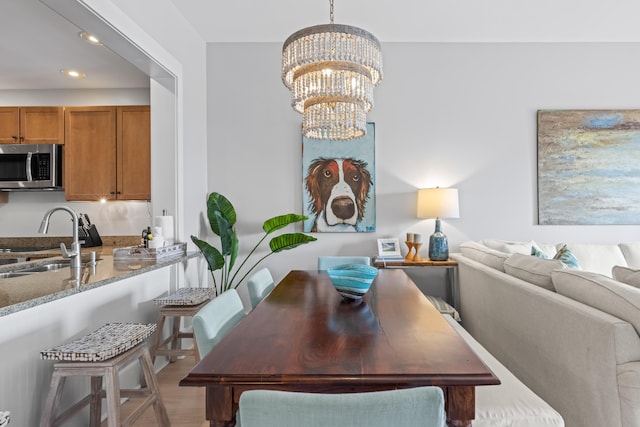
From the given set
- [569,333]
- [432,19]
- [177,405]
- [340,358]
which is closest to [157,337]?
[177,405]

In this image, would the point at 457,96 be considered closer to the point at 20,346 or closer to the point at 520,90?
the point at 520,90

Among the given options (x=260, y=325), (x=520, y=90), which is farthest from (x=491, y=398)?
(x=520, y=90)

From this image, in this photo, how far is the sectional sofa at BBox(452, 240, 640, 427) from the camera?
1341mm

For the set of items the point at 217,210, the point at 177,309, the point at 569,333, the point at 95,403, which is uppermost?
the point at 217,210

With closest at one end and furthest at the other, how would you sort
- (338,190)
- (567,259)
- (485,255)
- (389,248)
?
(567,259)
(485,255)
(389,248)
(338,190)

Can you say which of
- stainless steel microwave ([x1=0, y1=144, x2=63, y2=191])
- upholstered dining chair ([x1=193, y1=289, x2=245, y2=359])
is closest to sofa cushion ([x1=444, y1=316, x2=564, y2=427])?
upholstered dining chair ([x1=193, y1=289, x2=245, y2=359])

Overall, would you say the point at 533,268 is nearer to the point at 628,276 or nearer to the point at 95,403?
the point at 628,276

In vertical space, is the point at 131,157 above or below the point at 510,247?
above

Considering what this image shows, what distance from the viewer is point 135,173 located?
149 inches

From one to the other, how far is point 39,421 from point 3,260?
260 centimetres

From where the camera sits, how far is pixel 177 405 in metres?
2.17

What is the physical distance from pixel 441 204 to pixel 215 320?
247cm

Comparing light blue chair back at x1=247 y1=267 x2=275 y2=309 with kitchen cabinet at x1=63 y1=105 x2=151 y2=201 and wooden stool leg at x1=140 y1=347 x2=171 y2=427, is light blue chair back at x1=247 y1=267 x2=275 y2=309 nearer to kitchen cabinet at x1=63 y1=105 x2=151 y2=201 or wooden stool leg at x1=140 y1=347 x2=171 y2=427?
wooden stool leg at x1=140 y1=347 x2=171 y2=427

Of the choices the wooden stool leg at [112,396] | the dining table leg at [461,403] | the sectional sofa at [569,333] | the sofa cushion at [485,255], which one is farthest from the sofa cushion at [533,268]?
the wooden stool leg at [112,396]
